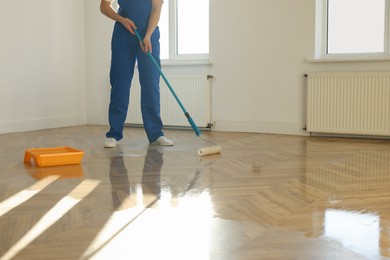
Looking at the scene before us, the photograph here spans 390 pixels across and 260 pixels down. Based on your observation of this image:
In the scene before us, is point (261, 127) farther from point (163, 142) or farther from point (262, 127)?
point (163, 142)

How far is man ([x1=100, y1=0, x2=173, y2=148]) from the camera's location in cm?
411

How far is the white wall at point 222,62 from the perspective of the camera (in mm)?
5074

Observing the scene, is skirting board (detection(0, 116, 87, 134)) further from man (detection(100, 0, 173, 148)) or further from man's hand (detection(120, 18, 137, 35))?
man's hand (detection(120, 18, 137, 35))

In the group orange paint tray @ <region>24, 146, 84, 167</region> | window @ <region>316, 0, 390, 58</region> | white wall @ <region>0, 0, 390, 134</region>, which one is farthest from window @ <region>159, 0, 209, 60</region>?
orange paint tray @ <region>24, 146, 84, 167</region>

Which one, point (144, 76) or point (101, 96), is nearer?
point (144, 76)

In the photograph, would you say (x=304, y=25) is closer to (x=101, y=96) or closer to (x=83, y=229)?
(x=101, y=96)

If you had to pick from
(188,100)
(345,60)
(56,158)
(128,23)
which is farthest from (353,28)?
(56,158)

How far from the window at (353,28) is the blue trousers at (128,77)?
5.29 ft

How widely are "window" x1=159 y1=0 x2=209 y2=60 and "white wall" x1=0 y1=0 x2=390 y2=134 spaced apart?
0.22 m

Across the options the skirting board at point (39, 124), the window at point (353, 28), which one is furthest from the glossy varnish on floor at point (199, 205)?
the skirting board at point (39, 124)

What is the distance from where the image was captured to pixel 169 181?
2918 millimetres

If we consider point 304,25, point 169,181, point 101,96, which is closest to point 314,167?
point 169,181

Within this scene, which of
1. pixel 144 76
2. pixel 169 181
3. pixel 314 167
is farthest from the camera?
pixel 144 76

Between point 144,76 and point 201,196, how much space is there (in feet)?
6.22
